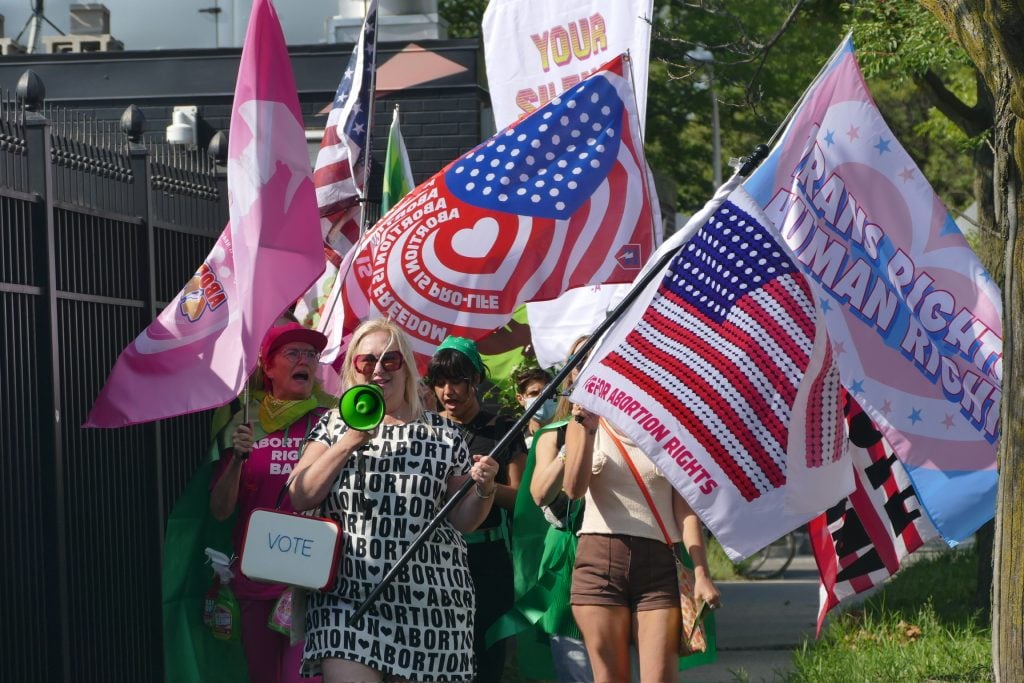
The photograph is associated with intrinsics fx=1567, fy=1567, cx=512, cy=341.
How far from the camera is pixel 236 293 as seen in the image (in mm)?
6613

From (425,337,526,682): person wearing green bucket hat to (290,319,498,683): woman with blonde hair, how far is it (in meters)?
1.21

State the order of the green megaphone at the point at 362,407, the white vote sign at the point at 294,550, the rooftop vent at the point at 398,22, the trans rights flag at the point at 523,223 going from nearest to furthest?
the green megaphone at the point at 362,407
the white vote sign at the point at 294,550
the trans rights flag at the point at 523,223
the rooftop vent at the point at 398,22

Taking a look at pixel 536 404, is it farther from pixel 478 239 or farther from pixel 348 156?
pixel 348 156

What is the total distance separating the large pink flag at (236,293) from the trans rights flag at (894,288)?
2016 millimetres

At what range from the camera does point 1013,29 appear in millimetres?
5949

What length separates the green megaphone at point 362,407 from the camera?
191 inches

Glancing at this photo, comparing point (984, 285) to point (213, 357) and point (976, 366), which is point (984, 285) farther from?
point (213, 357)

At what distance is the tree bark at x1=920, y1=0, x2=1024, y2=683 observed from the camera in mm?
5996

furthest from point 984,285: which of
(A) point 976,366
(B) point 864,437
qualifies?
(B) point 864,437

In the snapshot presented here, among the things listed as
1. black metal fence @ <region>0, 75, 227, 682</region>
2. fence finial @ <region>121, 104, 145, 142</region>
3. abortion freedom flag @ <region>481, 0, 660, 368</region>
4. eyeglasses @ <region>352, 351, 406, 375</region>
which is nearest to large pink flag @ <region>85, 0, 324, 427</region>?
black metal fence @ <region>0, 75, 227, 682</region>

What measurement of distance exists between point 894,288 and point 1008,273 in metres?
0.46

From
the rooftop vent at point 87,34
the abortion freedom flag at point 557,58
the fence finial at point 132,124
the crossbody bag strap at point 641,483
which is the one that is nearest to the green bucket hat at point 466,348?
the crossbody bag strap at point 641,483

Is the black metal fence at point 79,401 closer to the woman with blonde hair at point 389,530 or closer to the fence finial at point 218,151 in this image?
the fence finial at point 218,151

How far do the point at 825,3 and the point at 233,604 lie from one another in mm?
9101
